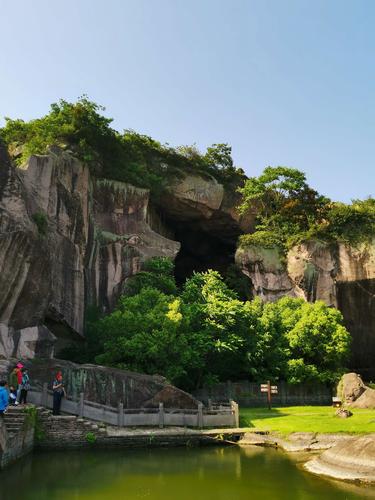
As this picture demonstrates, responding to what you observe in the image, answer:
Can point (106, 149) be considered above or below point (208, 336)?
above

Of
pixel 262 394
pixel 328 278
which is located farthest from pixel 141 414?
pixel 328 278

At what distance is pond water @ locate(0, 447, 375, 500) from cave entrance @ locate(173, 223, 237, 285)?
99.6 feet

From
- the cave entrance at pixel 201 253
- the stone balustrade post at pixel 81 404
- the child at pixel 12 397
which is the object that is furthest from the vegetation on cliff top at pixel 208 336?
the cave entrance at pixel 201 253

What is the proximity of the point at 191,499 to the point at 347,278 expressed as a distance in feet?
93.1

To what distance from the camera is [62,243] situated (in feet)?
92.1

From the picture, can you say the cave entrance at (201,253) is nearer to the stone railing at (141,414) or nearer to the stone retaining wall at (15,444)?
the stone railing at (141,414)

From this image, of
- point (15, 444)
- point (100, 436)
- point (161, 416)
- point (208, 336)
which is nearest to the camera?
point (15, 444)

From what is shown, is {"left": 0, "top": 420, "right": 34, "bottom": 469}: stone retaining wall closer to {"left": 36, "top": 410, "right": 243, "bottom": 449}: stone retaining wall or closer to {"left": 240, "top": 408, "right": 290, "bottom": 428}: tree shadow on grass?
{"left": 36, "top": 410, "right": 243, "bottom": 449}: stone retaining wall

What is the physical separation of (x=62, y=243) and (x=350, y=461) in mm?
20625

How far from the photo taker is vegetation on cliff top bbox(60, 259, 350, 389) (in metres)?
24.5

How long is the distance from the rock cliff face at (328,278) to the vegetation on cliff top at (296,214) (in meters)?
0.79

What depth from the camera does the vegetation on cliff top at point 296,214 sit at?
3616 cm

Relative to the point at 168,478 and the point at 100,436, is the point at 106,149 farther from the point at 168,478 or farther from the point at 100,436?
the point at 168,478

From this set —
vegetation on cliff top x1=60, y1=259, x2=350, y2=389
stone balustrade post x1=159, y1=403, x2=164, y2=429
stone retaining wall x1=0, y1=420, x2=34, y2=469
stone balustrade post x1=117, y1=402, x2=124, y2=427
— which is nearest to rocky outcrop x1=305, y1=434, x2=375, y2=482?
stone balustrade post x1=159, y1=403, x2=164, y2=429
